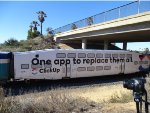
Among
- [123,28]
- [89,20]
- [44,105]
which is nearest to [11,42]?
[89,20]

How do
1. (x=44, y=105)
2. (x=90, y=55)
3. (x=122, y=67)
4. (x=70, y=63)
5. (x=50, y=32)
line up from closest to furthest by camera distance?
(x=44, y=105), (x=70, y=63), (x=90, y=55), (x=122, y=67), (x=50, y=32)

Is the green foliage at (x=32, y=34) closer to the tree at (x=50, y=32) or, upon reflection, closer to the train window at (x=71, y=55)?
the tree at (x=50, y=32)

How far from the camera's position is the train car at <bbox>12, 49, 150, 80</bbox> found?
2497 cm

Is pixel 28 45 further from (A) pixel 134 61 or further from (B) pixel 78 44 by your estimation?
(A) pixel 134 61

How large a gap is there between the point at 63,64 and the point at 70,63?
30.0 inches

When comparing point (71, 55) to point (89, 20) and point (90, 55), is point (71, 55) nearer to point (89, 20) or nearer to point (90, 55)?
point (90, 55)

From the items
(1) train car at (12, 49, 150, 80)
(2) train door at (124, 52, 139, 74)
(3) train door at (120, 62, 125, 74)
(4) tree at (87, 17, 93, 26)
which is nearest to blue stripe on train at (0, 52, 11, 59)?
(1) train car at (12, 49, 150, 80)

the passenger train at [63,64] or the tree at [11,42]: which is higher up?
the tree at [11,42]

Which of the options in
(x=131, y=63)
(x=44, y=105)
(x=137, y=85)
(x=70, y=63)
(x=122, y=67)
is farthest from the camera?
(x=131, y=63)

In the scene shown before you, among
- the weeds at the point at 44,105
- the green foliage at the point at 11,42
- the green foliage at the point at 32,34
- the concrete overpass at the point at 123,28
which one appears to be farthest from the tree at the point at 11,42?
the weeds at the point at 44,105

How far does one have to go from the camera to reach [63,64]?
2703 cm

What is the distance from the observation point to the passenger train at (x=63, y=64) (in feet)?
80.3

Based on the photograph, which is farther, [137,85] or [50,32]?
[50,32]

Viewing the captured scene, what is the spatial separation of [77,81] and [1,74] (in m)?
8.12
